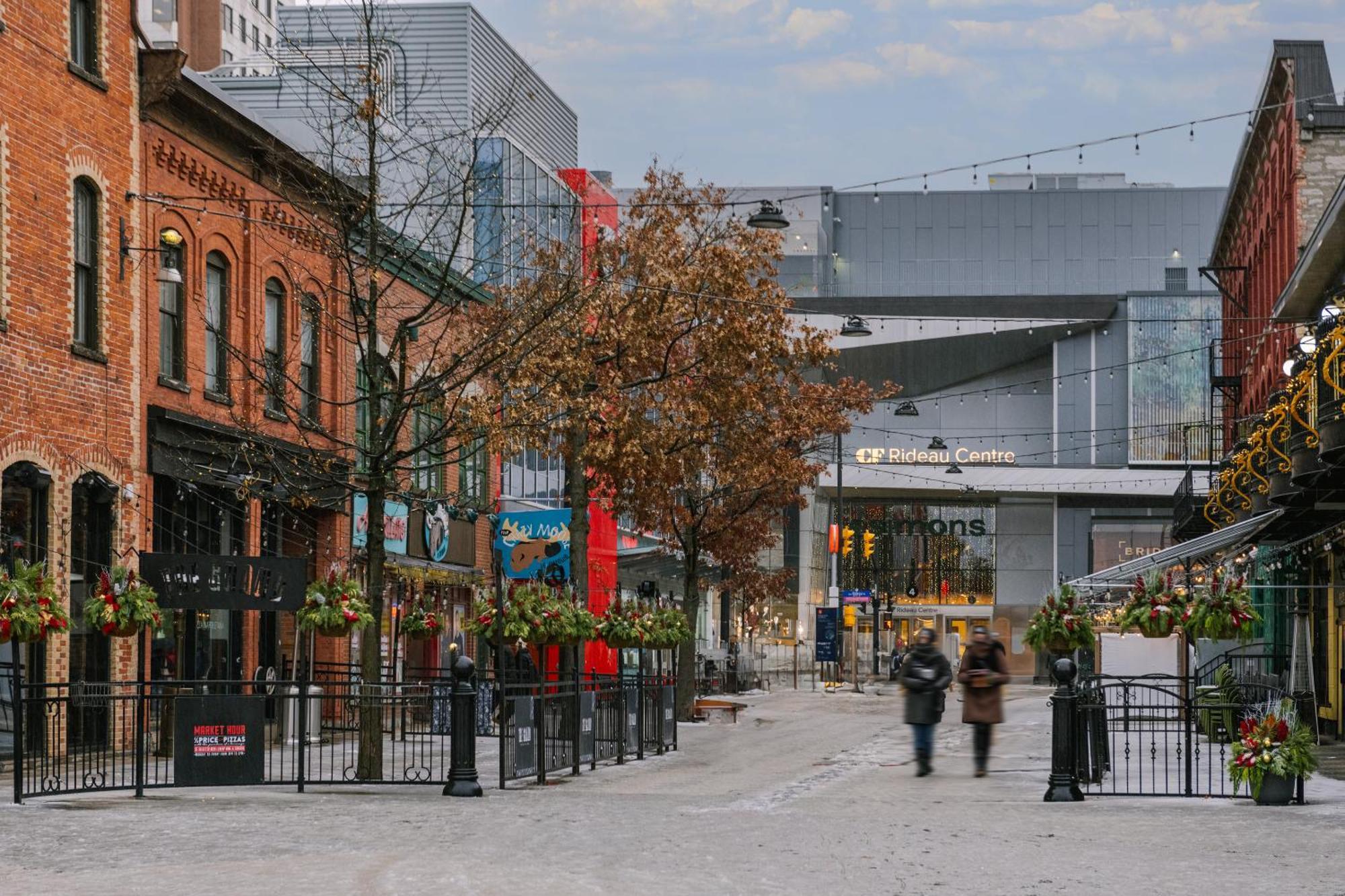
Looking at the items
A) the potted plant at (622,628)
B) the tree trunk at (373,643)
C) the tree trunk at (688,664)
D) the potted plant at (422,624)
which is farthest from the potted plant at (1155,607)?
the tree trunk at (688,664)

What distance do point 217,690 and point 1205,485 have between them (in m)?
62.2

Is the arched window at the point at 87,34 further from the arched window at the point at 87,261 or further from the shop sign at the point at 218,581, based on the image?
the shop sign at the point at 218,581

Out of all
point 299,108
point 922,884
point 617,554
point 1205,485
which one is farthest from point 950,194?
point 922,884

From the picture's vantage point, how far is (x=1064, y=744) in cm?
1806

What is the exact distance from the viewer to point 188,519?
2656cm

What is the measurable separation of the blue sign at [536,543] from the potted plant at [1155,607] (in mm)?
17944

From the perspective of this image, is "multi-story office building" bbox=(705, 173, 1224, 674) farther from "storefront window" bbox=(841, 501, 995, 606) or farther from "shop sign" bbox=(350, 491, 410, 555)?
"shop sign" bbox=(350, 491, 410, 555)

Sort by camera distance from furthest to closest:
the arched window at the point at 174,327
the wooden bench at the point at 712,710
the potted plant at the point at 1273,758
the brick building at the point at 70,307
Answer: the wooden bench at the point at 712,710 → the arched window at the point at 174,327 → the brick building at the point at 70,307 → the potted plant at the point at 1273,758

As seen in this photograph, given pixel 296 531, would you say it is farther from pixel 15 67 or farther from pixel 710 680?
pixel 710 680

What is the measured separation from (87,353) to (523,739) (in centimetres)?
788

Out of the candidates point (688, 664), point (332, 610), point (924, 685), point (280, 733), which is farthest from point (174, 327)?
point (688, 664)

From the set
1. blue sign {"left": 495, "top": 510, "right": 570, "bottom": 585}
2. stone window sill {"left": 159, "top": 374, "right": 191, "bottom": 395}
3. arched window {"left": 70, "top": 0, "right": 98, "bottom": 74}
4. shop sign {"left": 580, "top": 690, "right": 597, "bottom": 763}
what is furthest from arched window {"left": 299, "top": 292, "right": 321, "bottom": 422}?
shop sign {"left": 580, "top": 690, "right": 597, "bottom": 763}

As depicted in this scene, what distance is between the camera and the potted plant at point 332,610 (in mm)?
23438

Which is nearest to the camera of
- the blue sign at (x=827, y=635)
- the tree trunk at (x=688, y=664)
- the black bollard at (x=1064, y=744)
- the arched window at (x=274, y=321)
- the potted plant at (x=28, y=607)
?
the potted plant at (x=28, y=607)
